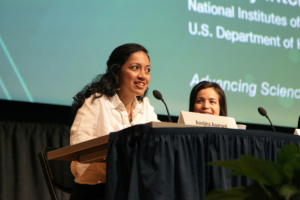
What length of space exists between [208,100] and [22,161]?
5.52 ft

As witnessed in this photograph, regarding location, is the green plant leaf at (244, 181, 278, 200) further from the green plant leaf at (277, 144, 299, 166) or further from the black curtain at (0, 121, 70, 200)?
the black curtain at (0, 121, 70, 200)

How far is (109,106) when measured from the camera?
2326 mm

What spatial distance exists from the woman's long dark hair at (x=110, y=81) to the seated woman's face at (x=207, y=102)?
1.28 ft

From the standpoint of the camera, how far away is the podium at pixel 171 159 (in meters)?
1.34

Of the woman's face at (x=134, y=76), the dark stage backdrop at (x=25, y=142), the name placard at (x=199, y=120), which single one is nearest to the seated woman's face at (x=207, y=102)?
the woman's face at (x=134, y=76)

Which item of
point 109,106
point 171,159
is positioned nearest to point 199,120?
point 171,159

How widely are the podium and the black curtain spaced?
6.89ft

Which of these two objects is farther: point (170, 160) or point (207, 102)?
point (207, 102)

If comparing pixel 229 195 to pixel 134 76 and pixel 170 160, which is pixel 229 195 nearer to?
pixel 170 160

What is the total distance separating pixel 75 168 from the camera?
211cm

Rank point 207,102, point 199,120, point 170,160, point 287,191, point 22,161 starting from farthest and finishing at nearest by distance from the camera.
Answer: point 22,161 → point 207,102 → point 199,120 → point 170,160 → point 287,191

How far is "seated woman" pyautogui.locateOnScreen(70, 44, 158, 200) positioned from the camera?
6.83 feet

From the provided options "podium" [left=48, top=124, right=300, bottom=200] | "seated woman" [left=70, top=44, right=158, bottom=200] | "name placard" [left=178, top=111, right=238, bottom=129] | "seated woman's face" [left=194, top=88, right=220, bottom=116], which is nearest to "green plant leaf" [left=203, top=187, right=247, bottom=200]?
"podium" [left=48, top=124, right=300, bottom=200]

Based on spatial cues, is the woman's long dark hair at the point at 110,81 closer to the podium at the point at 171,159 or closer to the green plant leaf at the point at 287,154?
the podium at the point at 171,159
